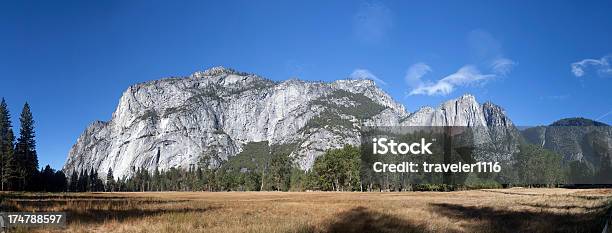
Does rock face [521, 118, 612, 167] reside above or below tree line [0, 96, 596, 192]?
above

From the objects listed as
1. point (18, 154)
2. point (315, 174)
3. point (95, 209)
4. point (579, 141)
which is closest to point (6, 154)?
point (18, 154)

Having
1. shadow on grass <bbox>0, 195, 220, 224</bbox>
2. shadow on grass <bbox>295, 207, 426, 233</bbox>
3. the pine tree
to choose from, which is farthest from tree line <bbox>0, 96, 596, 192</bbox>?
shadow on grass <bbox>295, 207, 426, 233</bbox>

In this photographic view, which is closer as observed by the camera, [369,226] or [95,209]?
[369,226]

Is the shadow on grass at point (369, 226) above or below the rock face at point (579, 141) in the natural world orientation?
below

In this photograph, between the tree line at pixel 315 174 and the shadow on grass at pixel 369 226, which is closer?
the shadow on grass at pixel 369 226

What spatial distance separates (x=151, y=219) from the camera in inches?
608

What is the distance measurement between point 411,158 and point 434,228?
9515 centimetres

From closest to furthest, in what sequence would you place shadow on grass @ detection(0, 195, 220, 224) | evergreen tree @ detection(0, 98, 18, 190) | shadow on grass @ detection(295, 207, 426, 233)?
shadow on grass @ detection(295, 207, 426, 233)
shadow on grass @ detection(0, 195, 220, 224)
evergreen tree @ detection(0, 98, 18, 190)

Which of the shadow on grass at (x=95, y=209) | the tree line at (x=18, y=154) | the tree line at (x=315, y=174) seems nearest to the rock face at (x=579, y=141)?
the tree line at (x=315, y=174)

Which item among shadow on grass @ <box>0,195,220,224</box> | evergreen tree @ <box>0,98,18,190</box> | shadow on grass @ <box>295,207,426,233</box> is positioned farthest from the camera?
evergreen tree @ <box>0,98,18,190</box>

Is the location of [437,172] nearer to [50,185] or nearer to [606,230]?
[606,230]

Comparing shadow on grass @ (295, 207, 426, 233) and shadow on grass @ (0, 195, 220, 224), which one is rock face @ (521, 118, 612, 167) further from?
shadow on grass @ (0, 195, 220, 224)

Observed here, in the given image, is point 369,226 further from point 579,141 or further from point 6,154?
point 579,141

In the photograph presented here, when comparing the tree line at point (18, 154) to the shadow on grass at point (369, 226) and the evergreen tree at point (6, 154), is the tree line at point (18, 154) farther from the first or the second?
the shadow on grass at point (369, 226)
